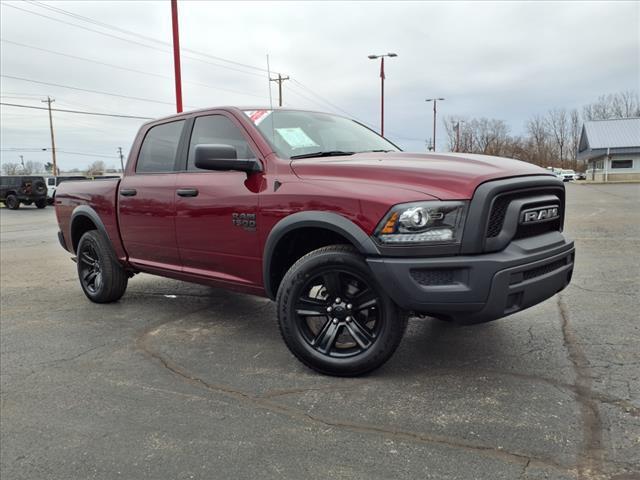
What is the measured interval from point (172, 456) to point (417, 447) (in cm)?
122

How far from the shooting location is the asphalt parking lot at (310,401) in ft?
8.16

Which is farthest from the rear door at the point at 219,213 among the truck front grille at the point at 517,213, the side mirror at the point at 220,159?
the truck front grille at the point at 517,213

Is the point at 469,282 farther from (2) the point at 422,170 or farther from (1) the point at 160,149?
(1) the point at 160,149

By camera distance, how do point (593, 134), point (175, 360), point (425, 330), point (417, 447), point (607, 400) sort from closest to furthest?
point (417, 447), point (607, 400), point (175, 360), point (425, 330), point (593, 134)

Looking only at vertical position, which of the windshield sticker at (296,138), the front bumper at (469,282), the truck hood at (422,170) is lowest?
the front bumper at (469,282)

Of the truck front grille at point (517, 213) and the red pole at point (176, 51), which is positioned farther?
the red pole at point (176, 51)

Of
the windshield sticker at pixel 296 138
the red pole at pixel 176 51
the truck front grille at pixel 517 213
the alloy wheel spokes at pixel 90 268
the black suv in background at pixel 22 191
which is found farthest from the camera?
the black suv in background at pixel 22 191

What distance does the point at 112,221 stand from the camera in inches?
208

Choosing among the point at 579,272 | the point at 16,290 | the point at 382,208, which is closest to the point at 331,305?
the point at 382,208

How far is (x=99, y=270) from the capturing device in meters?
5.68

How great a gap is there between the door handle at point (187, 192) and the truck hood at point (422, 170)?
1.00 m

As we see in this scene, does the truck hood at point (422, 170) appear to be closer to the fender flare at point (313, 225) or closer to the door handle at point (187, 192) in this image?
the fender flare at point (313, 225)

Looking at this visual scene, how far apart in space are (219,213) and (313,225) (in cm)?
99

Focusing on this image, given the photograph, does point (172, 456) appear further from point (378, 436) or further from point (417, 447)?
point (417, 447)
